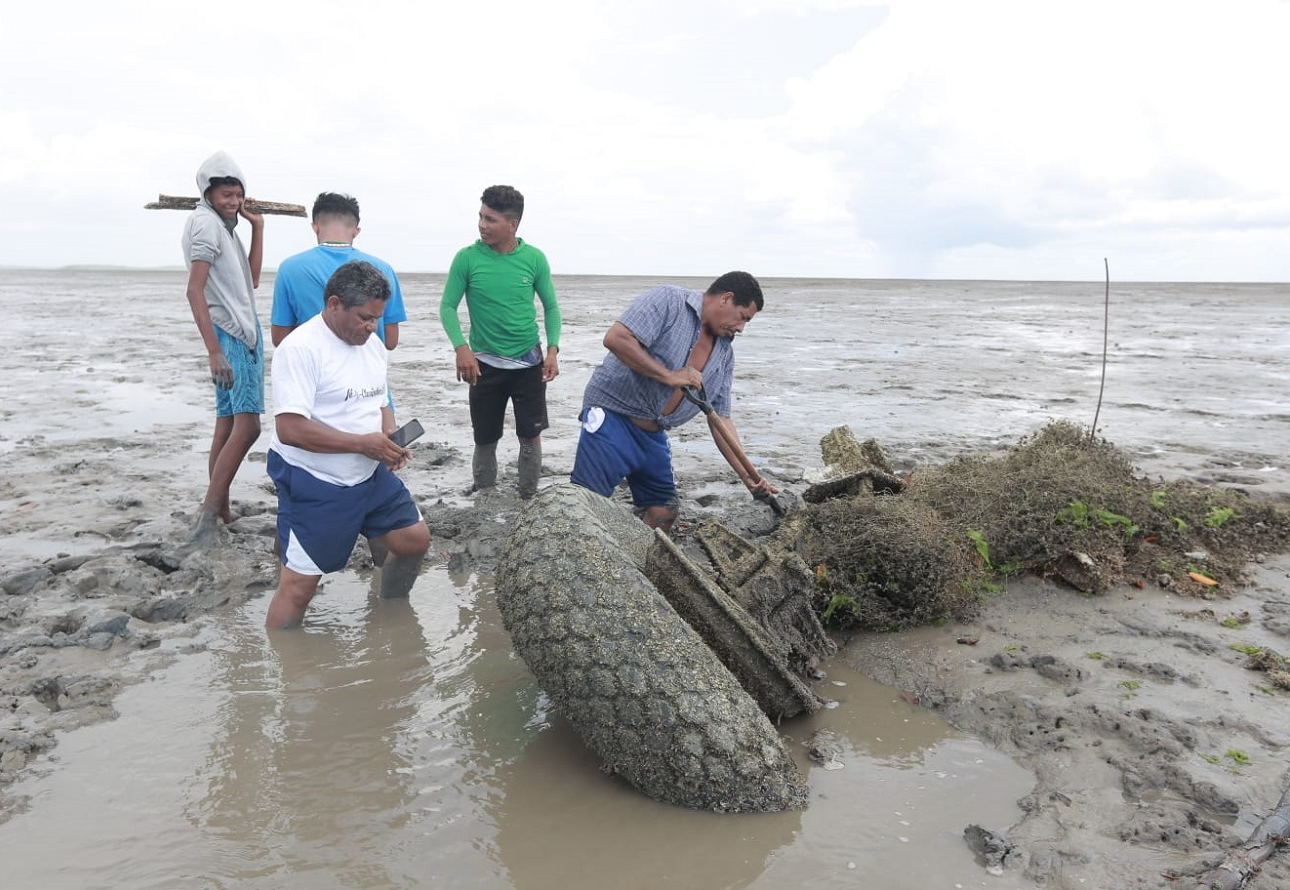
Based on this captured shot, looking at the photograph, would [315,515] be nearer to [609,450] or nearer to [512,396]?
[609,450]

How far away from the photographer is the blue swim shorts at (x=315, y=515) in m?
4.38

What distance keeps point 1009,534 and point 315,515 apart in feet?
12.4

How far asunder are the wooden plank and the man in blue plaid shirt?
3.09 meters

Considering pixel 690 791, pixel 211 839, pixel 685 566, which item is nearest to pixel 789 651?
pixel 685 566

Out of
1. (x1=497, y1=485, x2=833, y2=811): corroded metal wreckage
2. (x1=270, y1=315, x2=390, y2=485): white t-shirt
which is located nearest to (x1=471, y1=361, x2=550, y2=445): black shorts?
(x1=270, y1=315, x2=390, y2=485): white t-shirt

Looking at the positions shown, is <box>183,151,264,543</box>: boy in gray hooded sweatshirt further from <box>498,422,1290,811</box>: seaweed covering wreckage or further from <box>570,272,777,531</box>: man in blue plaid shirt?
<box>498,422,1290,811</box>: seaweed covering wreckage

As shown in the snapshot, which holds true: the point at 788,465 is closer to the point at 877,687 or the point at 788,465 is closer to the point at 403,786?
the point at 877,687

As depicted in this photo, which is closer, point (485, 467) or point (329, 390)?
point (329, 390)

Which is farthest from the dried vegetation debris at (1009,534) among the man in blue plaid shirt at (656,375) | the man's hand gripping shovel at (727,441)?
the man in blue plaid shirt at (656,375)

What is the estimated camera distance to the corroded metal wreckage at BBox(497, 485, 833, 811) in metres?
3.12

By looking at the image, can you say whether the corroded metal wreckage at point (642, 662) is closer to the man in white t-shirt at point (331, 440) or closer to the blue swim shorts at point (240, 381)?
the man in white t-shirt at point (331, 440)

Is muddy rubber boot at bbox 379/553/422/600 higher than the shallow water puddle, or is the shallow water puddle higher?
muddy rubber boot at bbox 379/553/422/600

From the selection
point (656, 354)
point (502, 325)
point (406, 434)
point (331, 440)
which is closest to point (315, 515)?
point (331, 440)

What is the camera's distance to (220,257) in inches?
228
